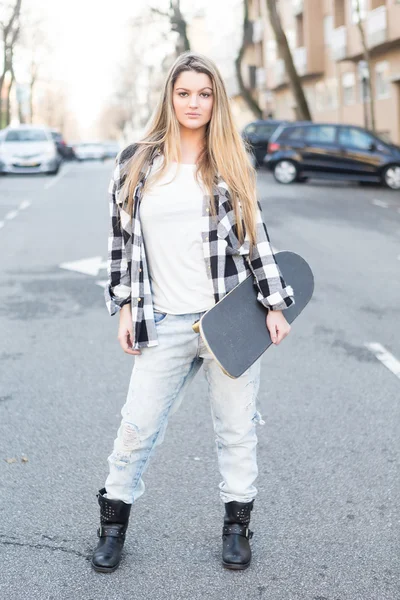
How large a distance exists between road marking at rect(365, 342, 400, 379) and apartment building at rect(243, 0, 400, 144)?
76.4ft

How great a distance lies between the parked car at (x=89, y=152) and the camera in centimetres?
5375

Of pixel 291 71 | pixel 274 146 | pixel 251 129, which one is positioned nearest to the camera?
pixel 274 146

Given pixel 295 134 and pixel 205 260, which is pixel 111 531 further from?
pixel 295 134

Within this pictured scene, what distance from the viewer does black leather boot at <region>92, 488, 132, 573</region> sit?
329 cm

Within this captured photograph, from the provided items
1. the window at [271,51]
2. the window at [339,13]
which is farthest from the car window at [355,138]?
the window at [271,51]

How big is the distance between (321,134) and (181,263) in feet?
68.9

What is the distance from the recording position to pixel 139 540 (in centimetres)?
355

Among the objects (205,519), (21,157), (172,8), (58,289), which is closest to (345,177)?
(21,157)

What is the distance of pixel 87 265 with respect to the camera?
10914 millimetres

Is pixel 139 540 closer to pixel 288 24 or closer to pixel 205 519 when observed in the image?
pixel 205 519

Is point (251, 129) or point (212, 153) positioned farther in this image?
point (251, 129)

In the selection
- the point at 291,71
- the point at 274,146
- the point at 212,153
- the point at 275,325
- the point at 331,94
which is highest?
the point at 212,153

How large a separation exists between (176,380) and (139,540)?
2.36 ft

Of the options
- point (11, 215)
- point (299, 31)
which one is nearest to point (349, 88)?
point (299, 31)
